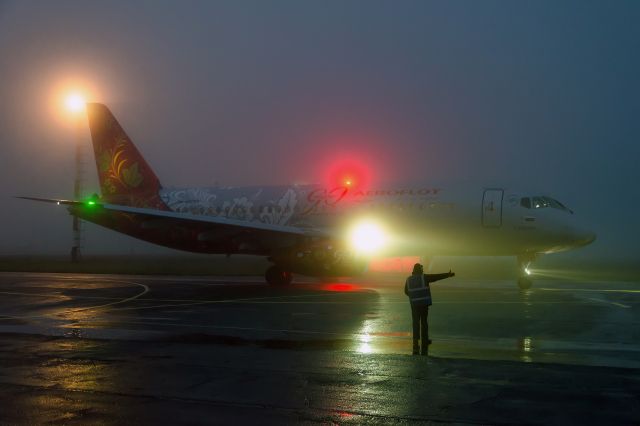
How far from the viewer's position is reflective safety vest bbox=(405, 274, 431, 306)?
1327 centimetres

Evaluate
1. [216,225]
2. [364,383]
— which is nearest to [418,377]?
[364,383]

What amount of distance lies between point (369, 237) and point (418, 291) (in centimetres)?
1473

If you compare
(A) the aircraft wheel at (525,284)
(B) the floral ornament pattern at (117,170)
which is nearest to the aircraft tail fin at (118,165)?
(B) the floral ornament pattern at (117,170)

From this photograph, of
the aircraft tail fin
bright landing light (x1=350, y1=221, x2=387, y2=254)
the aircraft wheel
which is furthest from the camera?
the aircraft tail fin

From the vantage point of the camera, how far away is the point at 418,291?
13.4 m

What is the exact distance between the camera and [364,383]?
9.45 m

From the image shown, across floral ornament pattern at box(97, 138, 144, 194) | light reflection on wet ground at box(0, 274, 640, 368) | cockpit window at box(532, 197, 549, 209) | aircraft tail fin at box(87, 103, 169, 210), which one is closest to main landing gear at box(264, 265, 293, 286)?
light reflection on wet ground at box(0, 274, 640, 368)

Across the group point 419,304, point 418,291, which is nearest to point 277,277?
point 418,291

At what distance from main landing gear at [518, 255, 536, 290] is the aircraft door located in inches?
75.8

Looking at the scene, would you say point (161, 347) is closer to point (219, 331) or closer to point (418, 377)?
point (219, 331)

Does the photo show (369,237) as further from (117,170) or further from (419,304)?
(419,304)

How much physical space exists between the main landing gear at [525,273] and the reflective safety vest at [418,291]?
13476mm

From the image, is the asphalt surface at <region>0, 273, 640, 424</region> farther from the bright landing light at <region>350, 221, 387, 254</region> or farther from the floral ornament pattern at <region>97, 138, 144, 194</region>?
the floral ornament pattern at <region>97, 138, 144, 194</region>

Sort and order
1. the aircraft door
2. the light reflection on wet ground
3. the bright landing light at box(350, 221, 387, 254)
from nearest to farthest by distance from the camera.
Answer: the light reflection on wet ground → the aircraft door → the bright landing light at box(350, 221, 387, 254)
